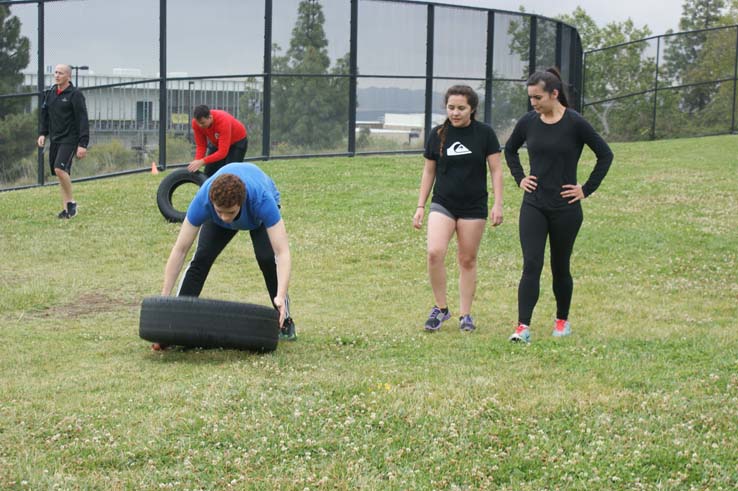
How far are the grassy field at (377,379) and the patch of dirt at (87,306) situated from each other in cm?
4

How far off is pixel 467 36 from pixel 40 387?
58.0 ft

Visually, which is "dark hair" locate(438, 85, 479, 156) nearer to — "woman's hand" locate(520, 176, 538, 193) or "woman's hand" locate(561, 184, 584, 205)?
"woman's hand" locate(520, 176, 538, 193)

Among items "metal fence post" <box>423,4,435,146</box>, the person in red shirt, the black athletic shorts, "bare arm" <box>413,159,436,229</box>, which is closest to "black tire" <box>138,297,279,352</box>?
"bare arm" <box>413,159,436,229</box>

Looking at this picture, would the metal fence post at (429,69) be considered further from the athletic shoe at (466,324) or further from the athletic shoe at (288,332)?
the athletic shoe at (288,332)

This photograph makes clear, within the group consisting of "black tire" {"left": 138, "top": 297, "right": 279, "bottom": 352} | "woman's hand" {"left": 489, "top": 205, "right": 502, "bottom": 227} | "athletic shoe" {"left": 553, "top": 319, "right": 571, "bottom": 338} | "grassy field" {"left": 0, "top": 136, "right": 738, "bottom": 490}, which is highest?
"woman's hand" {"left": 489, "top": 205, "right": 502, "bottom": 227}

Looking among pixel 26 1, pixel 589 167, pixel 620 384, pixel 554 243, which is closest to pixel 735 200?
pixel 589 167

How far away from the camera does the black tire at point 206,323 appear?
6.63 meters

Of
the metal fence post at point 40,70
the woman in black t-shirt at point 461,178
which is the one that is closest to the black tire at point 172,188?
the metal fence post at point 40,70

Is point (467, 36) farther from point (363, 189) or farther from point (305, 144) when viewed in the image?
point (363, 189)

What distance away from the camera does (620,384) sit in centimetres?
604

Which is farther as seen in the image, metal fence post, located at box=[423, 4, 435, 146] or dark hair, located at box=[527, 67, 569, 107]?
metal fence post, located at box=[423, 4, 435, 146]

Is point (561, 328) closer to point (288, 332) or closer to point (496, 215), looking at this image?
point (496, 215)

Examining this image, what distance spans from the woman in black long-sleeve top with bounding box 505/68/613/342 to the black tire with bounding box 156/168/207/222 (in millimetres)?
7158

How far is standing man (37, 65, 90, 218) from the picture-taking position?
13422 millimetres
